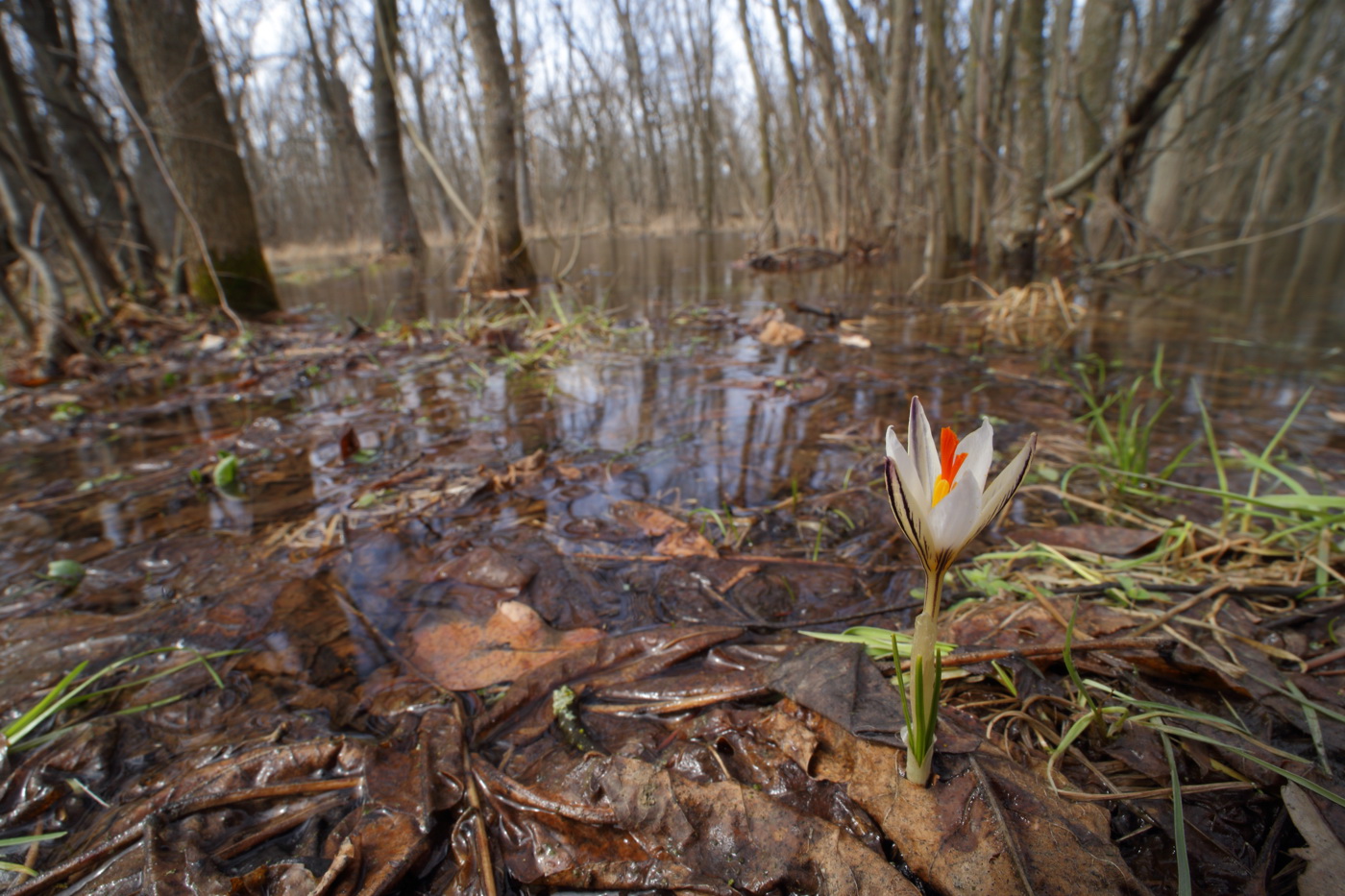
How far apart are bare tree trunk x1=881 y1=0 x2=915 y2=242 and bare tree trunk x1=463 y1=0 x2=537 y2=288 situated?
4.78 metres

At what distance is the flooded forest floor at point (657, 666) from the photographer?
32.4 inches

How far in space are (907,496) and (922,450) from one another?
0.30 ft

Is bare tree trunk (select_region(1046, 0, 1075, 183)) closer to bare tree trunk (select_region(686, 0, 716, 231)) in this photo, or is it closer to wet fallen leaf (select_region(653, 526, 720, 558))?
wet fallen leaf (select_region(653, 526, 720, 558))

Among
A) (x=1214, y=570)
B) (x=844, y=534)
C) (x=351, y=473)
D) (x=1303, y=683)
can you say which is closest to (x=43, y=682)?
(x=351, y=473)

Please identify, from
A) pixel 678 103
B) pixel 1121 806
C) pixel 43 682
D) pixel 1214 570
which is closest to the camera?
pixel 1121 806

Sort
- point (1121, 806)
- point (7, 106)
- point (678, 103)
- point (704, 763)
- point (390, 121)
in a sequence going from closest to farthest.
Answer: point (1121, 806) → point (704, 763) → point (7, 106) → point (390, 121) → point (678, 103)

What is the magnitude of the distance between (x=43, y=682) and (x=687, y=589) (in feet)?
4.56

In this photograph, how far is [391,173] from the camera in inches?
454

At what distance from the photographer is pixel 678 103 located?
80.0 ft

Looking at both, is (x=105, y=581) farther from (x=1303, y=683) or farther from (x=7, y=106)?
(x=7, y=106)

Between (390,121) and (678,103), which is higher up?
(678,103)

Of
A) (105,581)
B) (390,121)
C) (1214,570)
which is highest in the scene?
(390,121)

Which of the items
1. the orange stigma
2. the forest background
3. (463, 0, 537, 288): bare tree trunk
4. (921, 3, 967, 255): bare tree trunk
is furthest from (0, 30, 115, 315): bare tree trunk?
(921, 3, 967, 255): bare tree trunk

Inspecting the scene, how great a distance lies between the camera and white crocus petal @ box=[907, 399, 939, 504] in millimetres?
738
